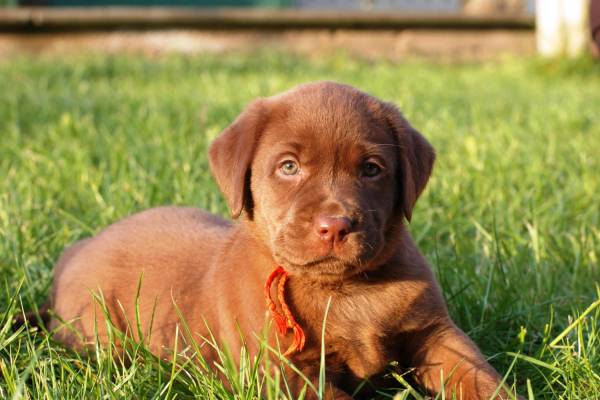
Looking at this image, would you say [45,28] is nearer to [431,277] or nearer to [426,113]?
[426,113]

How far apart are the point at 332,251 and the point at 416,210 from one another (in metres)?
1.99

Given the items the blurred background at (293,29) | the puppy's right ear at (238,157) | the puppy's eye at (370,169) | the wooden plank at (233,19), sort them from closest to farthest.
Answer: the puppy's eye at (370,169) < the puppy's right ear at (238,157) < the blurred background at (293,29) < the wooden plank at (233,19)

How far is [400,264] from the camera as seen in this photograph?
9.46 ft

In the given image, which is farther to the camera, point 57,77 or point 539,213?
point 57,77

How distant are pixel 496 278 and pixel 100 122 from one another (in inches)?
162

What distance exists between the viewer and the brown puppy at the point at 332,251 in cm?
265

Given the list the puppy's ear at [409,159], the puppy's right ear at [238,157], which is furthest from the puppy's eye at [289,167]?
the puppy's ear at [409,159]

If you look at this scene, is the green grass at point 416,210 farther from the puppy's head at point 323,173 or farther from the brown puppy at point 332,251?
the puppy's head at point 323,173

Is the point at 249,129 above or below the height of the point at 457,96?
above

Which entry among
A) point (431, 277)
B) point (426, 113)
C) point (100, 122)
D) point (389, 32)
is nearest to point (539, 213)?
point (431, 277)

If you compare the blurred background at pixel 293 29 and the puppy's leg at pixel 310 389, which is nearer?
the puppy's leg at pixel 310 389

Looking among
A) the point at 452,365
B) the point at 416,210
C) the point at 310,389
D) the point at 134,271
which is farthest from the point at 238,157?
the point at 416,210

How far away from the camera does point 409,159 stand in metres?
2.91

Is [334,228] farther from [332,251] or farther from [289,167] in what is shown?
[289,167]
